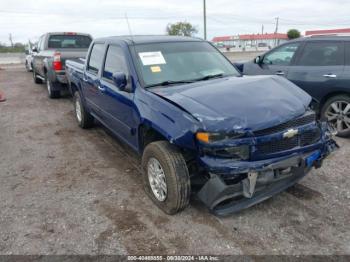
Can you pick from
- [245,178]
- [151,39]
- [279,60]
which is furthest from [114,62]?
[279,60]

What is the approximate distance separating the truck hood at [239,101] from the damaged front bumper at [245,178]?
1.09ft

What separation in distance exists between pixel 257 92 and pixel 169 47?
1478mm

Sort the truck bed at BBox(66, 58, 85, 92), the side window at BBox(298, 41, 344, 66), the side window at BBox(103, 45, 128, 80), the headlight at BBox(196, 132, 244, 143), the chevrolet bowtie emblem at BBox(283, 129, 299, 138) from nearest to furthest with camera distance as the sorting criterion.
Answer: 1. the headlight at BBox(196, 132, 244, 143)
2. the chevrolet bowtie emblem at BBox(283, 129, 299, 138)
3. the side window at BBox(103, 45, 128, 80)
4. the side window at BBox(298, 41, 344, 66)
5. the truck bed at BBox(66, 58, 85, 92)

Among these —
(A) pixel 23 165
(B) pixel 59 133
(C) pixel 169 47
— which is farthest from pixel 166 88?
(B) pixel 59 133

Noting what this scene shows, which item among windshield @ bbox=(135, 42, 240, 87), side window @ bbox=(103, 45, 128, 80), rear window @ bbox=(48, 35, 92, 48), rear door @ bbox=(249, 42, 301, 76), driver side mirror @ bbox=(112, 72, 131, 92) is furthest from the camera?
rear window @ bbox=(48, 35, 92, 48)

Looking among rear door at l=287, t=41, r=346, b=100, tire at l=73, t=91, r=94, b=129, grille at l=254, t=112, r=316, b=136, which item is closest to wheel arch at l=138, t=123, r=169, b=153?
grille at l=254, t=112, r=316, b=136

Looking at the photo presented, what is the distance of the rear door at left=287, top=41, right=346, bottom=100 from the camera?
18.5 ft

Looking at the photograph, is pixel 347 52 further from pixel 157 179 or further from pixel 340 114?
pixel 157 179

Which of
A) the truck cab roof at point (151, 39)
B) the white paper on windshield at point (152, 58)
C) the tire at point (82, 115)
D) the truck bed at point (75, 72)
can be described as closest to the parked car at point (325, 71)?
the truck cab roof at point (151, 39)

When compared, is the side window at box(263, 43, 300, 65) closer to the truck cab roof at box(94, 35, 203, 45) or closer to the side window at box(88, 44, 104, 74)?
the truck cab roof at box(94, 35, 203, 45)

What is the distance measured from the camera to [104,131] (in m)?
6.58

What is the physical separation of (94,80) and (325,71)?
395 centimetres

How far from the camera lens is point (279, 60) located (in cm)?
667

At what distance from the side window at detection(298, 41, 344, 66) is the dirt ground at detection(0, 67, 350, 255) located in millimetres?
1555
